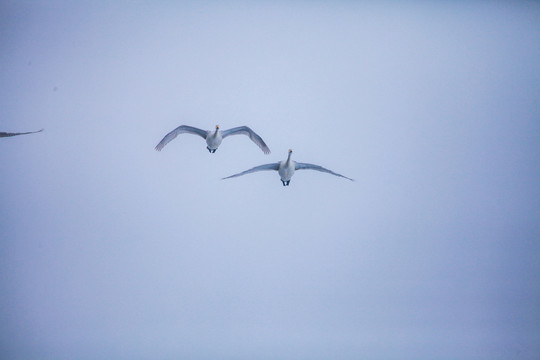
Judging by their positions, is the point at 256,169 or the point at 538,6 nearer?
the point at 256,169

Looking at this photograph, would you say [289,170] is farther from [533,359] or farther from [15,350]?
[15,350]

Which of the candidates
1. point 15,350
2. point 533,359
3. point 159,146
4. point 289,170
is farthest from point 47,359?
point 533,359

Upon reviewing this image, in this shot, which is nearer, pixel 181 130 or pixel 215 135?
pixel 215 135

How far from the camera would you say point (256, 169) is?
12.9 metres

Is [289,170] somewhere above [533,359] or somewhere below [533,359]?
above

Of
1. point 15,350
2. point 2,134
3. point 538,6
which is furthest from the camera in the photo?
point 15,350

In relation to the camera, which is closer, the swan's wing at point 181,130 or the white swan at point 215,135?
the white swan at point 215,135

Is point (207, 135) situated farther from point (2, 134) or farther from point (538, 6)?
point (538, 6)

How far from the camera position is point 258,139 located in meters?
13.1

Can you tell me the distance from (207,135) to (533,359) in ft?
56.7

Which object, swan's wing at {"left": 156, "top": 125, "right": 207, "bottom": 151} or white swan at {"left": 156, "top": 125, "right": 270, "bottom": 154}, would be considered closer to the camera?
white swan at {"left": 156, "top": 125, "right": 270, "bottom": 154}

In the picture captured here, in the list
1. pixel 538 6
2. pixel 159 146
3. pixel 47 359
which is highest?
pixel 538 6

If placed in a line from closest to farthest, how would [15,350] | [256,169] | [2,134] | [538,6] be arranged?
1. [2,134]
2. [256,169]
3. [538,6]
4. [15,350]

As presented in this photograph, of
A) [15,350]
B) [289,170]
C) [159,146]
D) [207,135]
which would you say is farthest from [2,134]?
[15,350]
